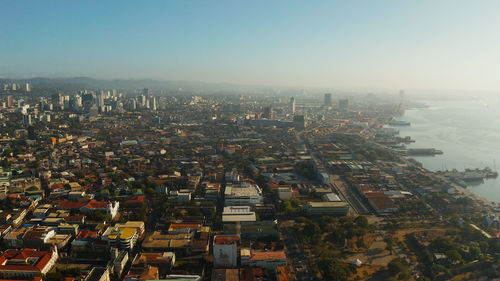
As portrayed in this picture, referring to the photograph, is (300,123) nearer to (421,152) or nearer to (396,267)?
(421,152)

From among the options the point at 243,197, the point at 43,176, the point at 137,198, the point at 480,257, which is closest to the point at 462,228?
the point at 480,257

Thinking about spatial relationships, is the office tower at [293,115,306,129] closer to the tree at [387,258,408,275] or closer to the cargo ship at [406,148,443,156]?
the cargo ship at [406,148,443,156]

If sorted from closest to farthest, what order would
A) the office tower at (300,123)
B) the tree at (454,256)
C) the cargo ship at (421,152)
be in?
the tree at (454,256) < the cargo ship at (421,152) < the office tower at (300,123)

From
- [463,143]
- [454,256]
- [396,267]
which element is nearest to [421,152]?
[463,143]

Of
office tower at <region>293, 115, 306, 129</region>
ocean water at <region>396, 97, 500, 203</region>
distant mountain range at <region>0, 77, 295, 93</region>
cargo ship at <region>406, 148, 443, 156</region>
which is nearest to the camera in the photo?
ocean water at <region>396, 97, 500, 203</region>

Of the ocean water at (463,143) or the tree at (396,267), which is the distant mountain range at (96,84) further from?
the tree at (396,267)

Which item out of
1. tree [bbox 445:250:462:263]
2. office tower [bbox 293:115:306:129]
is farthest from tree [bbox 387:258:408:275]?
office tower [bbox 293:115:306:129]

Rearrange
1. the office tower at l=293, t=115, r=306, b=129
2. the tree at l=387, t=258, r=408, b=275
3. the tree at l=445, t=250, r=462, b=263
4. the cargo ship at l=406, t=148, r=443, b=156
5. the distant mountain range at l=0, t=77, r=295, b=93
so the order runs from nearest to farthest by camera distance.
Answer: the tree at l=387, t=258, r=408, b=275 < the tree at l=445, t=250, r=462, b=263 < the cargo ship at l=406, t=148, r=443, b=156 < the office tower at l=293, t=115, r=306, b=129 < the distant mountain range at l=0, t=77, r=295, b=93

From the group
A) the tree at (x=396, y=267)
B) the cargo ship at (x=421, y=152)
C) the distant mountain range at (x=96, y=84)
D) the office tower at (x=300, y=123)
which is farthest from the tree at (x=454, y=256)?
the distant mountain range at (x=96, y=84)

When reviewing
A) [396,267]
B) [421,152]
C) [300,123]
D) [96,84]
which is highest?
[96,84]

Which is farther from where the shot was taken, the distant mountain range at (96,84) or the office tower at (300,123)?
the distant mountain range at (96,84)

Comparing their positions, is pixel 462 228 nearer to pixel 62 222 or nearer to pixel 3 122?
pixel 62 222
